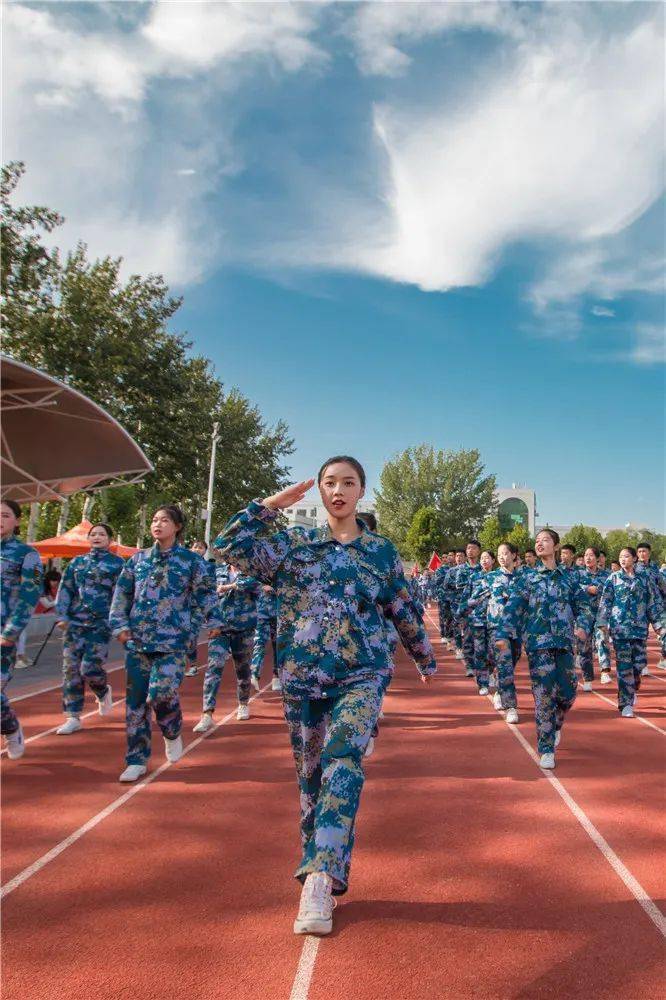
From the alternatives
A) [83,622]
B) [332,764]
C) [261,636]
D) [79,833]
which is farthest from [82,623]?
[332,764]

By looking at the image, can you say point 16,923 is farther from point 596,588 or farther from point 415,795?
point 596,588

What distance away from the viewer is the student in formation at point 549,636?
613 centimetres

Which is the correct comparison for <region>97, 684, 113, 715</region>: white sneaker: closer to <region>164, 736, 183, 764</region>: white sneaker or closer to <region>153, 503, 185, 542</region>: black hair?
<region>164, 736, 183, 764</region>: white sneaker

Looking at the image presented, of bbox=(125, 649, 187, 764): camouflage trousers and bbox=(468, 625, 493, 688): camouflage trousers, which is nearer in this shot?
bbox=(125, 649, 187, 764): camouflage trousers

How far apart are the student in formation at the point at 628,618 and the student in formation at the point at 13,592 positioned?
6.74 metres

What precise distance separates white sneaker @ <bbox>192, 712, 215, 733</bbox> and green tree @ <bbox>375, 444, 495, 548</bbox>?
64329mm

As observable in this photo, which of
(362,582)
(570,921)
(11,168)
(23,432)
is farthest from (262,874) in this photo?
(11,168)

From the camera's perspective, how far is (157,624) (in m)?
5.44

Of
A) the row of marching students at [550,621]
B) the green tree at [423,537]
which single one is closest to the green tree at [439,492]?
the green tree at [423,537]

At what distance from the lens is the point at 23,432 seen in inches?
620

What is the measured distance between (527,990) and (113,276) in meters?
27.6

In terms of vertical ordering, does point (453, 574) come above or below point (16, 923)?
above

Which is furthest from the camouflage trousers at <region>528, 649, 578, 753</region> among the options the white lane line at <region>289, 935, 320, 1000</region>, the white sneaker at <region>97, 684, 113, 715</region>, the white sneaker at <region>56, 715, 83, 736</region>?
the white sneaker at <region>97, 684, 113, 715</region>

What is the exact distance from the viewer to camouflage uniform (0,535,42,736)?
5.82 meters
